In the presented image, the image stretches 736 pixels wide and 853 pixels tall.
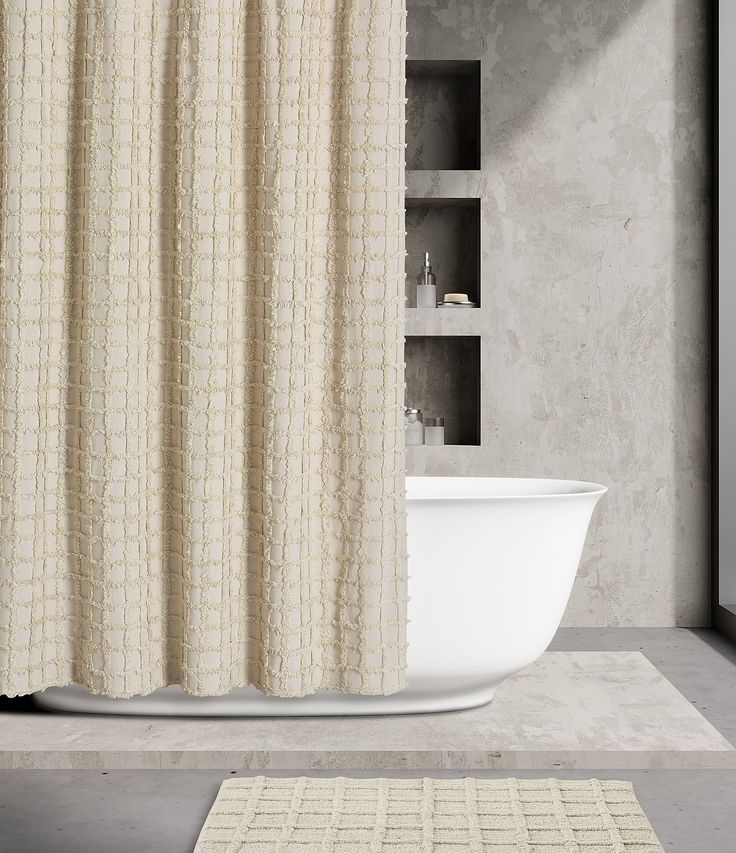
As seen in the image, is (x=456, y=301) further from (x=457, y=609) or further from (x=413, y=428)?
(x=457, y=609)

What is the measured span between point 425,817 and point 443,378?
2.02 meters

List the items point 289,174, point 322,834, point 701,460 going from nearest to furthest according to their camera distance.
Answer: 1. point 322,834
2. point 289,174
3. point 701,460

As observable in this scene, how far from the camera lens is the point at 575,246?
3326 mm

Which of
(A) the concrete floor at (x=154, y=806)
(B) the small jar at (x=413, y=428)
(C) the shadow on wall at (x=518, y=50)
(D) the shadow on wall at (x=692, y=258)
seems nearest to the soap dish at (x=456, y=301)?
(B) the small jar at (x=413, y=428)

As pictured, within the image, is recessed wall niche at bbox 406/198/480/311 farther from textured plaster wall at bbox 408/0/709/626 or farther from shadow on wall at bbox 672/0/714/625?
shadow on wall at bbox 672/0/714/625

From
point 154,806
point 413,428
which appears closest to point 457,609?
point 154,806

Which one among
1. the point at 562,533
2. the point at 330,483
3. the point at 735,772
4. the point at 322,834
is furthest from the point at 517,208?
the point at 322,834

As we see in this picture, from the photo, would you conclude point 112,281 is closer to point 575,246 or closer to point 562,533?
point 562,533

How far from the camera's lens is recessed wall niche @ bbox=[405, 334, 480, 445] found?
3.49 m

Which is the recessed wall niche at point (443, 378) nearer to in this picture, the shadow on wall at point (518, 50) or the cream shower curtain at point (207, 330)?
the shadow on wall at point (518, 50)

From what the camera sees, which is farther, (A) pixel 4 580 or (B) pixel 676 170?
(B) pixel 676 170

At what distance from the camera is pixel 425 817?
67.2 inches

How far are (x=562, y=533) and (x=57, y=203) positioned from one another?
1.38 meters

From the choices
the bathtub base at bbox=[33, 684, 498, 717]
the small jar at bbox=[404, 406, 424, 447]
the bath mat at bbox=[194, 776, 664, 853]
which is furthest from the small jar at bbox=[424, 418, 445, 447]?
the bath mat at bbox=[194, 776, 664, 853]
